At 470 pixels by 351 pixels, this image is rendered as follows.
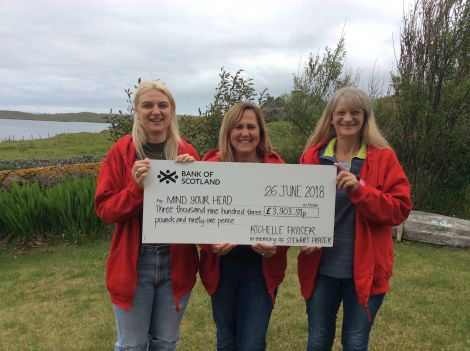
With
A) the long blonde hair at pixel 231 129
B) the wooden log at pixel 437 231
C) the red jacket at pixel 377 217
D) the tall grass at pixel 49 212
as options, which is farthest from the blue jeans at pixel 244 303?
the wooden log at pixel 437 231

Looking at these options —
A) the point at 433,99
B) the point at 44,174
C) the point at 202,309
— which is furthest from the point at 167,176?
the point at 433,99

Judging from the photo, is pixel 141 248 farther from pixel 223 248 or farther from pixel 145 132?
pixel 145 132

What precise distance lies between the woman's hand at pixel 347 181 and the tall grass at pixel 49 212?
5567 mm

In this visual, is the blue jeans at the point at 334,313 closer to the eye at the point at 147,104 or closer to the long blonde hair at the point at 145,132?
the long blonde hair at the point at 145,132

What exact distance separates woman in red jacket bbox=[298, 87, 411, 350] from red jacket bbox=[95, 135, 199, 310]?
0.82m

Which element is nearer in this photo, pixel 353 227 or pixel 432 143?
pixel 353 227

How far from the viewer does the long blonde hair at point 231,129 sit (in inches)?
99.0

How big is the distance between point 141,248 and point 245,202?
66cm

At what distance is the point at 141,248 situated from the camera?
240 centimetres

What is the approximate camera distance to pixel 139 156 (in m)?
2.39

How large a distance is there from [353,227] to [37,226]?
6122mm

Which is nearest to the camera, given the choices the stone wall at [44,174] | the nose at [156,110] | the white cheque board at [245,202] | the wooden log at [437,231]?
the nose at [156,110]

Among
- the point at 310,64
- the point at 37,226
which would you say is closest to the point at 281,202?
the point at 37,226

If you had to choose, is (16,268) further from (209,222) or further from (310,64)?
(310,64)
